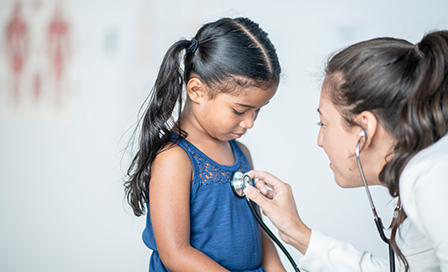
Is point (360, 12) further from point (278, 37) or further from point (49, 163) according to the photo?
point (49, 163)

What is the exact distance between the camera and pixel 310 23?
219 centimetres

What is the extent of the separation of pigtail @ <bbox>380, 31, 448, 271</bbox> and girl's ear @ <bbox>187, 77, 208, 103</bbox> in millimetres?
545

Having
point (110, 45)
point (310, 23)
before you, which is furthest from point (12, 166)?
point (310, 23)

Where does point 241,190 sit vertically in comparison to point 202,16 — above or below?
below

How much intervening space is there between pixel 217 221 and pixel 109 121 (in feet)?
3.39

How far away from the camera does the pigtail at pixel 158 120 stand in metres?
1.26

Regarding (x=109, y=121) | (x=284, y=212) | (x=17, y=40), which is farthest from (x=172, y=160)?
(x=17, y=40)

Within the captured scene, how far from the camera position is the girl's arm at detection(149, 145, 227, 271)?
119cm

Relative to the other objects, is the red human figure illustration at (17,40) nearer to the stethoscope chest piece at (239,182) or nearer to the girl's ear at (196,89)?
the girl's ear at (196,89)

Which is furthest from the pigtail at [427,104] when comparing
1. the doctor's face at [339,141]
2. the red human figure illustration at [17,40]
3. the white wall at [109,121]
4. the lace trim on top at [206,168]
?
the red human figure illustration at [17,40]

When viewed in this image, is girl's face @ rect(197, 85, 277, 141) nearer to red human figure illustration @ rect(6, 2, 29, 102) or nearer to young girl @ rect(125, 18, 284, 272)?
young girl @ rect(125, 18, 284, 272)

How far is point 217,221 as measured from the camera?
131 centimetres

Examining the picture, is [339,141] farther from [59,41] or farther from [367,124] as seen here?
[59,41]

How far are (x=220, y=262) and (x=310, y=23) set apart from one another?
1.31m
